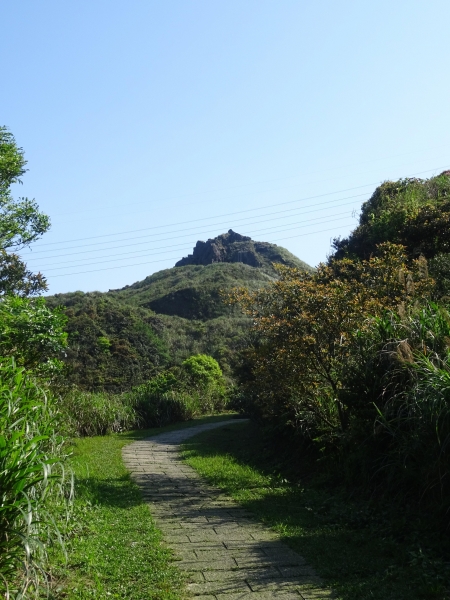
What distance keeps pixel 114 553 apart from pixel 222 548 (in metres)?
1.03

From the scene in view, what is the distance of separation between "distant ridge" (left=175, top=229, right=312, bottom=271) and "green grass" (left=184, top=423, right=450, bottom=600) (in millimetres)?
63940

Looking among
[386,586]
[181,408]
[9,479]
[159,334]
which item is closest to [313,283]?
[386,586]

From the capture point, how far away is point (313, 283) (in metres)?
9.46

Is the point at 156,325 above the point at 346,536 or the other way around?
above

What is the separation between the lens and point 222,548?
5.94m

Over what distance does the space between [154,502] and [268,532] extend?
2351 mm

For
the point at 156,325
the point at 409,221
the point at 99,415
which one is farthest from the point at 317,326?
the point at 156,325

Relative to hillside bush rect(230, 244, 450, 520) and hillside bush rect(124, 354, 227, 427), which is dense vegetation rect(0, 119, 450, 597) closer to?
hillside bush rect(230, 244, 450, 520)

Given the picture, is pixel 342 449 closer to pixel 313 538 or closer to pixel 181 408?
pixel 313 538

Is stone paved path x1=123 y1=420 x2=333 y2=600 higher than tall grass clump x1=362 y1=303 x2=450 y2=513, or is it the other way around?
tall grass clump x1=362 y1=303 x2=450 y2=513

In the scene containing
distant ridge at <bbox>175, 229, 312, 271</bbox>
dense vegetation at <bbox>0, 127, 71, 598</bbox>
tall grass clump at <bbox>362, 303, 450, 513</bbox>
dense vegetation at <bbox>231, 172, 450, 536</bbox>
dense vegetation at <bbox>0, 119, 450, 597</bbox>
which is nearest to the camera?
dense vegetation at <bbox>0, 127, 71, 598</bbox>

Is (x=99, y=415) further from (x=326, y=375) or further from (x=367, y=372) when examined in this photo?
(x=367, y=372)

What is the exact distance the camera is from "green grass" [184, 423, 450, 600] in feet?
15.7

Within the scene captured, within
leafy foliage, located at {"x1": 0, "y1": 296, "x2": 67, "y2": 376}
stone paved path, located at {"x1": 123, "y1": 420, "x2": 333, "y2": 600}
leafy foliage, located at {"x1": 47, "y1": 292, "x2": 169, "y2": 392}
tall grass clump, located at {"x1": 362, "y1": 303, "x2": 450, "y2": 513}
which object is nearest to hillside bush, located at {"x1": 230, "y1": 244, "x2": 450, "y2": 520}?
tall grass clump, located at {"x1": 362, "y1": 303, "x2": 450, "y2": 513}
